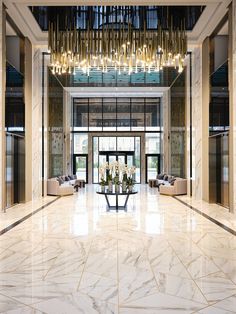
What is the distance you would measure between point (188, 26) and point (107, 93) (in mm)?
12031

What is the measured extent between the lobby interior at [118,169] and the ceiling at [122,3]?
0.19 feet

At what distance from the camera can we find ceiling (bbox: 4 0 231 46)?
9.70 metres

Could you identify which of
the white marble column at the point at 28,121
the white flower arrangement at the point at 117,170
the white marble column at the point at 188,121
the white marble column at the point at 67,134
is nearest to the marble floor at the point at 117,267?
the white flower arrangement at the point at 117,170

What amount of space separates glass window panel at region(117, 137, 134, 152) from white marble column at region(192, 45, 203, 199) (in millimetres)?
10995

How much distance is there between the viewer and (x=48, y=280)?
Result: 4234 mm

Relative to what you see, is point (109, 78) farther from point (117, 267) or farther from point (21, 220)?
point (117, 267)

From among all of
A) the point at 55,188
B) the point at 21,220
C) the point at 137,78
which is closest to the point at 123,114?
the point at 137,78

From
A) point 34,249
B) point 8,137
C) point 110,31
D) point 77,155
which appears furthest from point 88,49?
point 77,155

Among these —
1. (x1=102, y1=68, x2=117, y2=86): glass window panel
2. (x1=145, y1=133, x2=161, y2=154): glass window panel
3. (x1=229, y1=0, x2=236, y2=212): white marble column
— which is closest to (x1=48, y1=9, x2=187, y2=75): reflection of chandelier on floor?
(x1=229, y1=0, x2=236, y2=212): white marble column

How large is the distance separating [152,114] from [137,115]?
113 cm

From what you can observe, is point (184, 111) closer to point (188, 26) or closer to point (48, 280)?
point (188, 26)

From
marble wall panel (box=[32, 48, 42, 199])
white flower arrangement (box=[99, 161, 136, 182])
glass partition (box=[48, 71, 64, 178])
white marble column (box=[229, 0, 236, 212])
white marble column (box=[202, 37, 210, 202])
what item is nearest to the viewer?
white marble column (box=[229, 0, 236, 212])

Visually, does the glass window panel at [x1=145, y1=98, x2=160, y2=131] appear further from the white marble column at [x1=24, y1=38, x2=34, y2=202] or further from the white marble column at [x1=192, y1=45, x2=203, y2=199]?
the white marble column at [x1=24, y1=38, x2=34, y2=202]

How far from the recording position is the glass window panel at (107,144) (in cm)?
2473
